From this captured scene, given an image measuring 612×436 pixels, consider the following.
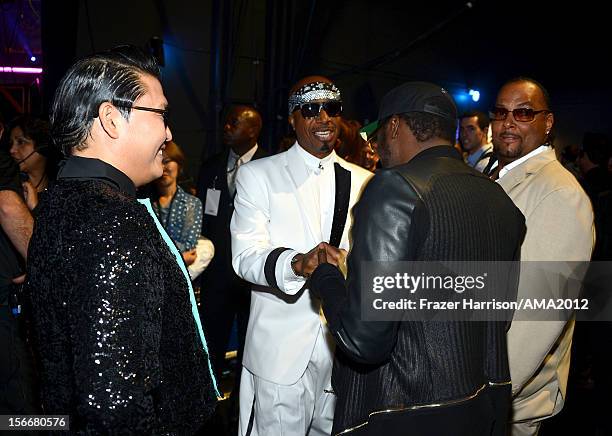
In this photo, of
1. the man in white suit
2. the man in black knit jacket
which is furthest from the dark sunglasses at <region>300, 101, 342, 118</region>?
the man in black knit jacket

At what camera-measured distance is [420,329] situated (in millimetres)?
1903

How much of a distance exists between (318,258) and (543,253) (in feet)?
3.18

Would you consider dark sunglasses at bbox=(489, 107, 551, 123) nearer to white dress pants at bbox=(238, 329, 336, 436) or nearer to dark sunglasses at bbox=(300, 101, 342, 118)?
dark sunglasses at bbox=(300, 101, 342, 118)

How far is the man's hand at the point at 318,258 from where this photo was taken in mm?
2406

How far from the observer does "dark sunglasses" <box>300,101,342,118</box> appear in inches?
129

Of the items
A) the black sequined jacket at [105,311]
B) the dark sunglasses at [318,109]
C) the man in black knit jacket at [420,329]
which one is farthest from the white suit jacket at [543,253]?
the black sequined jacket at [105,311]

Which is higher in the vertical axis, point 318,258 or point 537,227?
point 537,227

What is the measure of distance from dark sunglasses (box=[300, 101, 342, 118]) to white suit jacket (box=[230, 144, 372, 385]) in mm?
333

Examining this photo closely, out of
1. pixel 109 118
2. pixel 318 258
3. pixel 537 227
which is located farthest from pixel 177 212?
pixel 109 118

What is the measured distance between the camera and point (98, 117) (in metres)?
1.66

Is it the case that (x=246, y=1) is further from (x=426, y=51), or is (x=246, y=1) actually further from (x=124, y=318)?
(x=124, y=318)

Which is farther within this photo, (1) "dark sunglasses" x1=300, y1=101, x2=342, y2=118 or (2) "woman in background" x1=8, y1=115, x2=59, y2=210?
(2) "woman in background" x1=8, y1=115, x2=59, y2=210

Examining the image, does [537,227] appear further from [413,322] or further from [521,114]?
[413,322]

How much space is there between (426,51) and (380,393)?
490 inches
